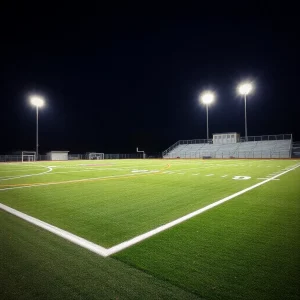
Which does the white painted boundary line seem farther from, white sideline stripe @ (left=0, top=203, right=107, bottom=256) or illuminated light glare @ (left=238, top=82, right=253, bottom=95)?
illuminated light glare @ (left=238, top=82, right=253, bottom=95)

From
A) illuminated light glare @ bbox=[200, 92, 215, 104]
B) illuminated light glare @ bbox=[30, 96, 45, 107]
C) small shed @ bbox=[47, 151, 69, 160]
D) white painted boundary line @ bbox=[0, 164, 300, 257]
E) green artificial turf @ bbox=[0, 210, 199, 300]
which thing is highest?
illuminated light glare @ bbox=[200, 92, 215, 104]

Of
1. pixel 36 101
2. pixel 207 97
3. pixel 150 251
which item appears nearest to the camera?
pixel 150 251

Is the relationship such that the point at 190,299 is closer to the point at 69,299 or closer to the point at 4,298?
the point at 69,299

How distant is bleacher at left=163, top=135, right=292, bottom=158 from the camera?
41.1 metres

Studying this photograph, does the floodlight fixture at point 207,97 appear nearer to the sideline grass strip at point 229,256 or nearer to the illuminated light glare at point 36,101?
the illuminated light glare at point 36,101

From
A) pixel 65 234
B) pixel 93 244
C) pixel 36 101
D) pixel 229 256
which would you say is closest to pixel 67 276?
pixel 93 244

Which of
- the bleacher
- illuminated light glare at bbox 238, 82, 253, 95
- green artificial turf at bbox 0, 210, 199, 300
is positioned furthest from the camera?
illuminated light glare at bbox 238, 82, 253, 95

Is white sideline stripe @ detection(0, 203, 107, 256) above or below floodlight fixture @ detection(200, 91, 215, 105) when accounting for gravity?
below

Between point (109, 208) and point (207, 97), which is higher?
point (207, 97)

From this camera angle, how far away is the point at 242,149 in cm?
4569

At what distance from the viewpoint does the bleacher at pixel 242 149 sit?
1618 inches

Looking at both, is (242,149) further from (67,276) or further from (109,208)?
(67,276)

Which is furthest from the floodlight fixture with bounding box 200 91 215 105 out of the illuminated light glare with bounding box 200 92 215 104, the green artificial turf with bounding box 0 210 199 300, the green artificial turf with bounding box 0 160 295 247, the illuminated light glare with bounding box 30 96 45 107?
the green artificial turf with bounding box 0 210 199 300

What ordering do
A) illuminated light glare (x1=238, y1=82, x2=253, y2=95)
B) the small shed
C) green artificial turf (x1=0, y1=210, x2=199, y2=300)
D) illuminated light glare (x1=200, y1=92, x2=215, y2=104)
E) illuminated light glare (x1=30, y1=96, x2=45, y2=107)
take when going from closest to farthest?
1. green artificial turf (x1=0, y1=210, x2=199, y2=300)
2. illuminated light glare (x1=30, y1=96, x2=45, y2=107)
3. illuminated light glare (x1=238, y1=82, x2=253, y2=95)
4. the small shed
5. illuminated light glare (x1=200, y1=92, x2=215, y2=104)
